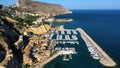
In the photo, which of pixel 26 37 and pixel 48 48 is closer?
pixel 48 48

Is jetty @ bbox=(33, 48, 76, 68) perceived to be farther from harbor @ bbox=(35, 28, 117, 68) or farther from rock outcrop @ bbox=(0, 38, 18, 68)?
rock outcrop @ bbox=(0, 38, 18, 68)

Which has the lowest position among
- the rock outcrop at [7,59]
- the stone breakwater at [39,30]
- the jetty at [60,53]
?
the jetty at [60,53]

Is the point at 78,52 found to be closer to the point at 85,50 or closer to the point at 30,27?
the point at 85,50

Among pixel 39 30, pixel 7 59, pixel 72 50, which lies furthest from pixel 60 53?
pixel 39 30

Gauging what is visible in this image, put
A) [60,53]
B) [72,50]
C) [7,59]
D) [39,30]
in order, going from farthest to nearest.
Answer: [39,30] < [72,50] < [60,53] < [7,59]

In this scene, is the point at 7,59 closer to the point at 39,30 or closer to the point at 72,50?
the point at 72,50

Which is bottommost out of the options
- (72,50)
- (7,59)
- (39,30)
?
(72,50)

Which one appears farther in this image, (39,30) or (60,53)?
(39,30)

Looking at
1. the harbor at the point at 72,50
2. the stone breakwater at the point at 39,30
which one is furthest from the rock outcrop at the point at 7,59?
the stone breakwater at the point at 39,30

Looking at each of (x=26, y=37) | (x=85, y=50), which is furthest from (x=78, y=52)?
(x=26, y=37)

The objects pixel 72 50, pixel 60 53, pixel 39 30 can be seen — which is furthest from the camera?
pixel 39 30

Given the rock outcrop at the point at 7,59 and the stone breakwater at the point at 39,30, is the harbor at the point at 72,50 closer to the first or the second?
the rock outcrop at the point at 7,59
